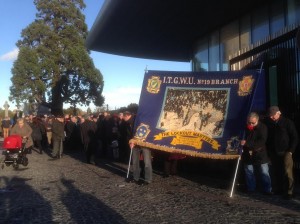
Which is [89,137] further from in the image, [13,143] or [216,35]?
[216,35]

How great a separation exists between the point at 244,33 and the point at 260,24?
112 cm

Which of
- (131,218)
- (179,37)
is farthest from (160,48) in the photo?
(131,218)

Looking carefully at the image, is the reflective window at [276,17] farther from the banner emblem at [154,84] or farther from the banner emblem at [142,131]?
the banner emblem at [142,131]

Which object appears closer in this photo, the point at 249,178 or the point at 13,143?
the point at 249,178

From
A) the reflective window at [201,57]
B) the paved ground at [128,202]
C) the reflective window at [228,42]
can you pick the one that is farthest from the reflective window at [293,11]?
the reflective window at [201,57]

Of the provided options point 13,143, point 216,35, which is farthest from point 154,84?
point 216,35

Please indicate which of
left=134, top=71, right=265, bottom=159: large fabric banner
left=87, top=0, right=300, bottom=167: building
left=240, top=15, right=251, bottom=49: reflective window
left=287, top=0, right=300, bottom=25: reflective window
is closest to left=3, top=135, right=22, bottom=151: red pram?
→ left=134, top=71, right=265, bottom=159: large fabric banner

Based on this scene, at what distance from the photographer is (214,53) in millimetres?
19188

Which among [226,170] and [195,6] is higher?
[195,6]

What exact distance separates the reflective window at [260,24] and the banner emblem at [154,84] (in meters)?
6.36

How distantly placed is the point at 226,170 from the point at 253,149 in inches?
113

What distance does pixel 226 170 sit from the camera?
447 inches

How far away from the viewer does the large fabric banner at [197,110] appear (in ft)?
29.0

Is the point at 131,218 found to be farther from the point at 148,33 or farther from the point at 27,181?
the point at 148,33
